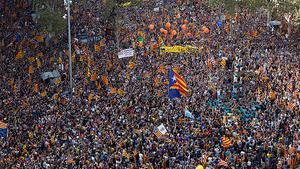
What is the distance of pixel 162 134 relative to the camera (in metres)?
26.2

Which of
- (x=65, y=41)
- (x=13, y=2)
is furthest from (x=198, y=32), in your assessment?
(x=13, y=2)

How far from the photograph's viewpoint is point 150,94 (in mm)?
33250

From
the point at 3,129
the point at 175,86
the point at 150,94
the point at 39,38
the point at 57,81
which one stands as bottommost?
the point at 57,81

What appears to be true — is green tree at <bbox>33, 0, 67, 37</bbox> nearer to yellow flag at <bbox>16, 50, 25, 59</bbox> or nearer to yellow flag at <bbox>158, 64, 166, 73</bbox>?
yellow flag at <bbox>16, 50, 25, 59</bbox>

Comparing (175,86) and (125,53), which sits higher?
(175,86)

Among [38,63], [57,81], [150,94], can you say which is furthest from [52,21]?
[150,94]

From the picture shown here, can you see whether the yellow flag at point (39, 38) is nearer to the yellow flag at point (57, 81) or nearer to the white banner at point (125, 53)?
the yellow flag at point (57, 81)

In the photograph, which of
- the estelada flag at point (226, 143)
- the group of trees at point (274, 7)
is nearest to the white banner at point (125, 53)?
the group of trees at point (274, 7)

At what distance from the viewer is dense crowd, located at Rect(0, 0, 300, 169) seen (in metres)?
25.2

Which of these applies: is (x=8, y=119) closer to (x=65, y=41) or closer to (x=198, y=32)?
(x=65, y=41)

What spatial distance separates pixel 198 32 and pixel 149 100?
50.8 ft

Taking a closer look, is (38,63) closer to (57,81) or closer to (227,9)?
(57,81)

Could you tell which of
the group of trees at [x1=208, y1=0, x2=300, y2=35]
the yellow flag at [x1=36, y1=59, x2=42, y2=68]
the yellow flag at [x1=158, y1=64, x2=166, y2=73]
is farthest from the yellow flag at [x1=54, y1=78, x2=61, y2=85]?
the group of trees at [x1=208, y1=0, x2=300, y2=35]

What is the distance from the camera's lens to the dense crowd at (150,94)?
2516 cm
